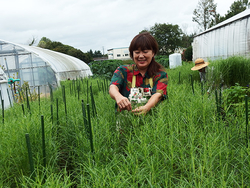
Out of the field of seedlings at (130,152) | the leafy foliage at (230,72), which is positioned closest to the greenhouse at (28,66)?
the leafy foliage at (230,72)

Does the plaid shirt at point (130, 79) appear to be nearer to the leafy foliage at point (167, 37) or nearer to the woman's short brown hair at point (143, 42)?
the woman's short brown hair at point (143, 42)

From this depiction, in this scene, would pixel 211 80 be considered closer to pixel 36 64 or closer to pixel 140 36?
pixel 140 36

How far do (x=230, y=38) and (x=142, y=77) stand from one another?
6526 mm

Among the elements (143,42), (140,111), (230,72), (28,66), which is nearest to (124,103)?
(140,111)

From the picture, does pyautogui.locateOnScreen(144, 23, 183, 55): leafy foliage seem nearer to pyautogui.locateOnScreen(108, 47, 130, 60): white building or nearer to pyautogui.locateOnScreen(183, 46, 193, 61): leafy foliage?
pyautogui.locateOnScreen(183, 46, 193, 61): leafy foliage

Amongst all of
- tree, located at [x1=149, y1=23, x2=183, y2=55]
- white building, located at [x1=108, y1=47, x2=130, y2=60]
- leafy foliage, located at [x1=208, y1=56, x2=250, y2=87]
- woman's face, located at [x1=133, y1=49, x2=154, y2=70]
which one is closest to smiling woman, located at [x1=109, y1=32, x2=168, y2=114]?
woman's face, located at [x1=133, y1=49, x2=154, y2=70]

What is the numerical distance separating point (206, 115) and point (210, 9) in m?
23.2

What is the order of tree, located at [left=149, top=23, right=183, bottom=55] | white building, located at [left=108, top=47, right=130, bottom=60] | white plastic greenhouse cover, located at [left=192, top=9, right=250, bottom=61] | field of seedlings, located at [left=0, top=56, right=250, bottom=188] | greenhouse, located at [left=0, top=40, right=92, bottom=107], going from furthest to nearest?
1. white building, located at [left=108, top=47, right=130, bottom=60]
2. tree, located at [left=149, top=23, right=183, bottom=55]
3. greenhouse, located at [left=0, top=40, right=92, bottom=107]
4. white plastic greenhouse cover, located at [left=192, top=9, right=250, bottom=61]
5. field of seedlings, located at [left=0, top=56, right=250, bottom=188]

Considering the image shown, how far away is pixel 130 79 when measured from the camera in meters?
1.97

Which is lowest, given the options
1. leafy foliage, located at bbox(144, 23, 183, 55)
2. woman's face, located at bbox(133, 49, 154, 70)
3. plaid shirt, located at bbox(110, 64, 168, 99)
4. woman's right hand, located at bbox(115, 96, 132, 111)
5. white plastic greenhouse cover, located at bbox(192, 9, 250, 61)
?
woman's right hand, located at bbox(115, 96, 132, 111)

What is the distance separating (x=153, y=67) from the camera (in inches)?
75.9

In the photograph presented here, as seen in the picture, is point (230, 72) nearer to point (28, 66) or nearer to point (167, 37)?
point (28, 66)

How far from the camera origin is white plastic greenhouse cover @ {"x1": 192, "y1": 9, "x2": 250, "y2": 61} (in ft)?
20.2

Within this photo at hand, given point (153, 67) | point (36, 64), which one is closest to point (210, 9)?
point (36, 64)
